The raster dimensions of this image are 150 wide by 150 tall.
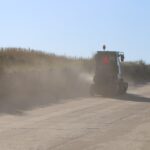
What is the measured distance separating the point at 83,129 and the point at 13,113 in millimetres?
5547

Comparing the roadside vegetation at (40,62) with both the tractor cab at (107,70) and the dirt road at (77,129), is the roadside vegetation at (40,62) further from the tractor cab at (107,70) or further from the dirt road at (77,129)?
the dirt road at (77,129)

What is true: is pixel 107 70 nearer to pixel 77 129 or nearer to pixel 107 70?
pixel 107 70

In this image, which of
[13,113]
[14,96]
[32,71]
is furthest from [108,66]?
[13,113]

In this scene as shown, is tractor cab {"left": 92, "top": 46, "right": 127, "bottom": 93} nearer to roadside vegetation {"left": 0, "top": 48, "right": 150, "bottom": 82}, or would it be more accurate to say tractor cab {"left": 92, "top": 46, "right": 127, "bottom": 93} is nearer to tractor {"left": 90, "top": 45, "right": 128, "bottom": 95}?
tractor {"left": 90, "top": 45, "right": 128, "bottom": 95}

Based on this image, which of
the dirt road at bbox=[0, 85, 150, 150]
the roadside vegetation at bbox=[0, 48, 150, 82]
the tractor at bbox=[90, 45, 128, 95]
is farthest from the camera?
the roadside vegetation at bbox=[0, 48, 150, 82]

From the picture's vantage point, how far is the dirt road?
13.7 m

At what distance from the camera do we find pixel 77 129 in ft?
55.0

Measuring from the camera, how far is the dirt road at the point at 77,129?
44.9 feet

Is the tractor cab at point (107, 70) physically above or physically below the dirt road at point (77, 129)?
above

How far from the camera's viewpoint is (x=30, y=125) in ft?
57.9

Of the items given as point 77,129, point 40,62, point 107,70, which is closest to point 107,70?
point 107,70

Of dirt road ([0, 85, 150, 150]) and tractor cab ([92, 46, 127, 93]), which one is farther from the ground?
tractor cab ([92, 46, 127, 93])

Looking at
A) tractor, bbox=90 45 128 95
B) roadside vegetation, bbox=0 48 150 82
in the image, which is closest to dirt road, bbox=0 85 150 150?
tractor, bbox=90 45 128 95

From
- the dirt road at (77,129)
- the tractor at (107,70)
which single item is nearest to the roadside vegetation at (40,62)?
the tractor at (107,70)
